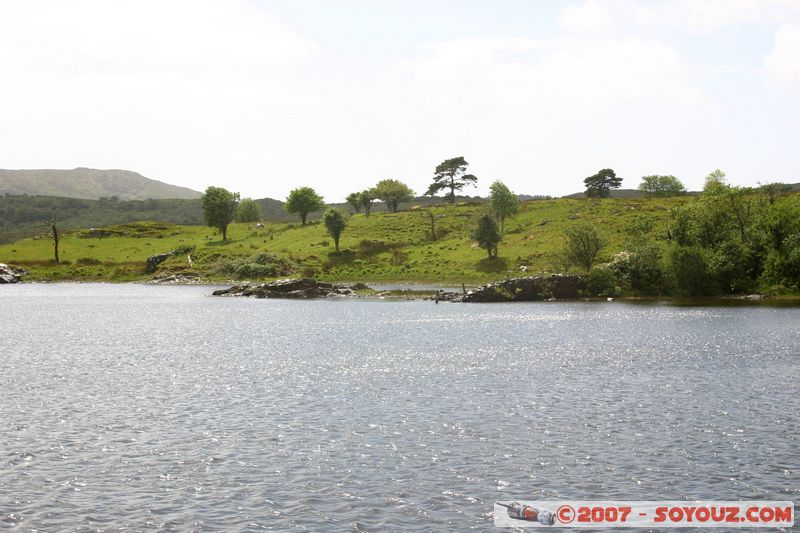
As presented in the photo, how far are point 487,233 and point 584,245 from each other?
92.6 ft

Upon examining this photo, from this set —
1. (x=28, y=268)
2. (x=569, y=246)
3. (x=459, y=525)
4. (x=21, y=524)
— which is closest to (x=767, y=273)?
(x=569, y=246)

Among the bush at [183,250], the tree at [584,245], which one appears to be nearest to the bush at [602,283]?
the tree at [584,245]

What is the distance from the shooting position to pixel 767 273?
119 meters

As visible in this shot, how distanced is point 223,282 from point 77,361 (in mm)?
111413

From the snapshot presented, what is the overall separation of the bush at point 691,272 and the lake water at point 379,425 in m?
43.0

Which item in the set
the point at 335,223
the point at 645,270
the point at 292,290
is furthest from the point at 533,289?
the point at 335,223

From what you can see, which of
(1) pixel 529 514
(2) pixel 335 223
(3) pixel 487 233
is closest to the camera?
(1) pixel 529 514

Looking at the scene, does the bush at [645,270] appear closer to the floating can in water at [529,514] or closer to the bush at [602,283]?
the bush at [602,283]

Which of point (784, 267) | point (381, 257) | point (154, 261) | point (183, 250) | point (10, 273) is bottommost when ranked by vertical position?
point (10, 273)

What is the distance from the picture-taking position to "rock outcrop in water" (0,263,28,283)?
176 meters

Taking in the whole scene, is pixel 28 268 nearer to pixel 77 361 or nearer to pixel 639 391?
pixel 77 361

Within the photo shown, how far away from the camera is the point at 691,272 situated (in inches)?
4688

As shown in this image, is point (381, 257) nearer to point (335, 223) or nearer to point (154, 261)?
point (335, 223)

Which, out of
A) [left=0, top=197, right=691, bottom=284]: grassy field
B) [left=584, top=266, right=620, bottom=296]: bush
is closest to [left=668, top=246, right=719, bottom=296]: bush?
[left=584, top=266, right=620, bottom=296]: bush
